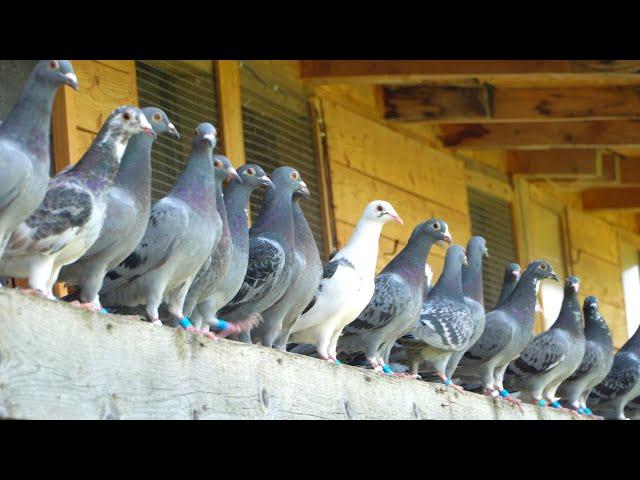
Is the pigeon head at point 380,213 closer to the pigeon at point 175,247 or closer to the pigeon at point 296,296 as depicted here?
the pigeon at point 296,296

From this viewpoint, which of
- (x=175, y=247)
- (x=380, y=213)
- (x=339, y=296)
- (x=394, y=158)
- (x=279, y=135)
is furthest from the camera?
(x=394, y=158)

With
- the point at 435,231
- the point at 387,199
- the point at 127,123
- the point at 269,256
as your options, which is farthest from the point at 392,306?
the point at 387,199

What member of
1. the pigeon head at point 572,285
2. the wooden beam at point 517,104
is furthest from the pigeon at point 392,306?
the wooden beam at point 517,104

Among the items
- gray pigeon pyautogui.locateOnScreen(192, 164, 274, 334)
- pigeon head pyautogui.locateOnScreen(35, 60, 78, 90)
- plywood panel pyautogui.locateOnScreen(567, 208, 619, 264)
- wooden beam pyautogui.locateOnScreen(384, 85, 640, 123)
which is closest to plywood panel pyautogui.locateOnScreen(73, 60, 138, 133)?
gray pigeon pyautogui.locateOnScreen(192, 164, 274, 334)

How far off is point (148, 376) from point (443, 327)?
3.32 metres

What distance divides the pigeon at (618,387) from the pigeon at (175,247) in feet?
14.7

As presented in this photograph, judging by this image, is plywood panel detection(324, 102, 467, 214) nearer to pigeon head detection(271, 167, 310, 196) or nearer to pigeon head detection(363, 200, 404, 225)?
pigeon head detection(363, 200, 404, 225)

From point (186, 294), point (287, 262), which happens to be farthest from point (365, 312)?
point (186, 294)

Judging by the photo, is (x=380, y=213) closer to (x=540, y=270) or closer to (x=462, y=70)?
(x=540, y=270)

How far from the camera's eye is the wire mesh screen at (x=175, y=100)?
26.4 ft

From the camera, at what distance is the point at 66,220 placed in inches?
184

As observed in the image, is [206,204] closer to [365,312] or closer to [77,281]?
[77,281]

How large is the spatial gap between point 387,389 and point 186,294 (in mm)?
871

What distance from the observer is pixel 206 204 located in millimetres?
5652
